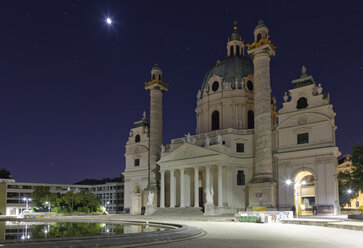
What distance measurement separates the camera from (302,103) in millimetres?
53969

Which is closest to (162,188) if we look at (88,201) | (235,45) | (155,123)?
(155,123)

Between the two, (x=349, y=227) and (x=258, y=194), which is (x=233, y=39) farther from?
(x=349, y=227)

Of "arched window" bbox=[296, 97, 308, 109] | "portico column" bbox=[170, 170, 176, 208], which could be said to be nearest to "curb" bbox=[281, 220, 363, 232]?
"arched window" bbox=[296, 97, 308, 109]

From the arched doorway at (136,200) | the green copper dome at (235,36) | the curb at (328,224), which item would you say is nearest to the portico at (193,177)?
the arched doorway at (136,200)

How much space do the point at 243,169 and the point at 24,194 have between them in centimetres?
7438

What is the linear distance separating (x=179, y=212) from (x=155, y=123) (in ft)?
58.0

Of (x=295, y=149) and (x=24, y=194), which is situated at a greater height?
(x=295, y=149)

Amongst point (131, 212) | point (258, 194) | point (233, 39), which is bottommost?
point (131, 212)

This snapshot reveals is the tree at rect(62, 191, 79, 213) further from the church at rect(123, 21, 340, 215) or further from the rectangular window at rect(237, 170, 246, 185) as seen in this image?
the rectangular window at rect(237, 170, 246, 185)

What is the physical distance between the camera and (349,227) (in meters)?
26.6

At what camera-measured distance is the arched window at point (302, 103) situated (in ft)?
176

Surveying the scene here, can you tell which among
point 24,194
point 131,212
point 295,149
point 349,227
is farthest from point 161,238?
point 24,194

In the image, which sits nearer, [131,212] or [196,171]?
[196,171]

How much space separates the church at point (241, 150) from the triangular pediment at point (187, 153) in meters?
0.15
